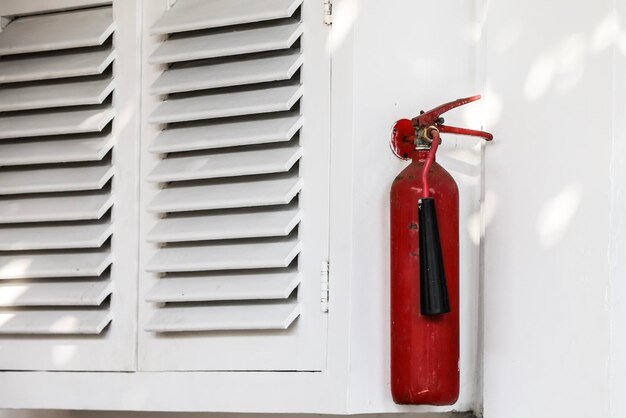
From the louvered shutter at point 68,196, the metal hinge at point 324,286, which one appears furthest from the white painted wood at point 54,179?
the metal hinge at point 324,286

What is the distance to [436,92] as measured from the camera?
1918mm

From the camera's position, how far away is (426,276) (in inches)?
69.1

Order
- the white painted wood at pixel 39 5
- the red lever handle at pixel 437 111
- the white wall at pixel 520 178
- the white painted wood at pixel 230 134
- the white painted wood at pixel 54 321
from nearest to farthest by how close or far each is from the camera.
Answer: the white wall at pixel 520 178, the red lever handle at pixel 437 111, the white painted wood at pixel 230 134, the white painted wood at pixel 54 321, the white painted wood at pixel 39 5

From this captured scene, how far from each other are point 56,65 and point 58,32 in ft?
0.23

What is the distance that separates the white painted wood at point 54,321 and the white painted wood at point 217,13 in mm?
586

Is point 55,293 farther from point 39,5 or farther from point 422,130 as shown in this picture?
point 422,130

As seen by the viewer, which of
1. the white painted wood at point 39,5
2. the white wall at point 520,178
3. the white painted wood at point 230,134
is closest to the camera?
the white wall at point 520,178

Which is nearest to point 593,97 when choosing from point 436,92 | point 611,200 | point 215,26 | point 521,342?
point 611,200

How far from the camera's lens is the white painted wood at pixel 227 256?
6.29ft

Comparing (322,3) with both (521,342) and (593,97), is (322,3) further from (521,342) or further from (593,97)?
(521,342)

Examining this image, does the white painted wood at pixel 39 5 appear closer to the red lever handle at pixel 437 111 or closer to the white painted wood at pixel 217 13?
the white painted wood at pixel 217 13

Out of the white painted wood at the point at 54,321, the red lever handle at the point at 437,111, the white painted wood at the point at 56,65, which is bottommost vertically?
the white painted wood at the point at 54,321

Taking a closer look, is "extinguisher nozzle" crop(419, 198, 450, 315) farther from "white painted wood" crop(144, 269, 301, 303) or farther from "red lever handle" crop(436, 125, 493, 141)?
"white painted wood" crop(144, 269, 301, 303)

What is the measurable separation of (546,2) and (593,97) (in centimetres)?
22
